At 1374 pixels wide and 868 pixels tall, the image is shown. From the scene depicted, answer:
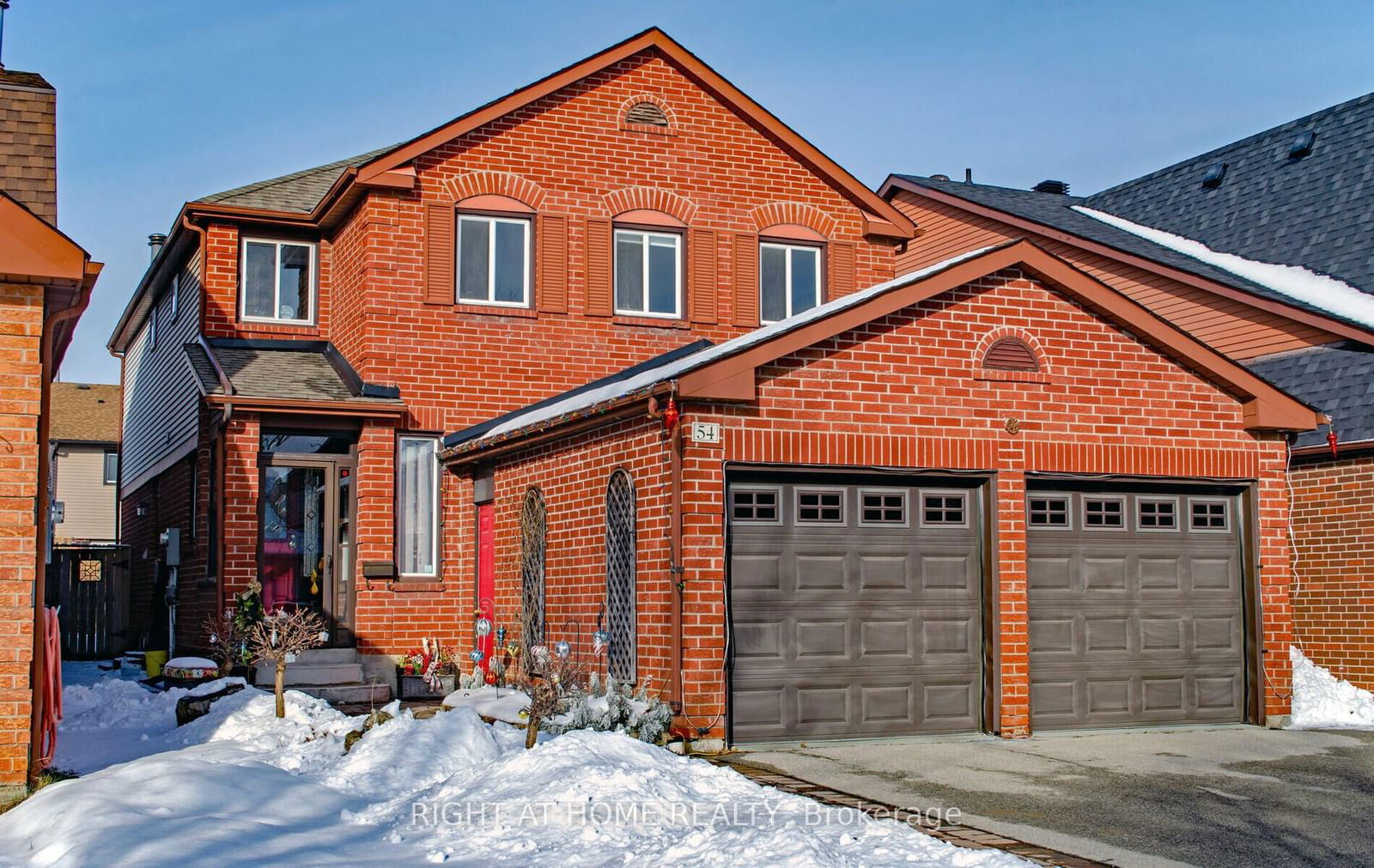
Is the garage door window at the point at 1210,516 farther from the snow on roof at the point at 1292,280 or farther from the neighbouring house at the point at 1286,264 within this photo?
the snow on roof at the point at 1292,280

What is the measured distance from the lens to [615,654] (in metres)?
13.2

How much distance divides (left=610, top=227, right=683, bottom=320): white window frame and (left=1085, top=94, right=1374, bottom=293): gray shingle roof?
9051mm

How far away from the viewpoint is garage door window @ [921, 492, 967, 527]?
13188 mm

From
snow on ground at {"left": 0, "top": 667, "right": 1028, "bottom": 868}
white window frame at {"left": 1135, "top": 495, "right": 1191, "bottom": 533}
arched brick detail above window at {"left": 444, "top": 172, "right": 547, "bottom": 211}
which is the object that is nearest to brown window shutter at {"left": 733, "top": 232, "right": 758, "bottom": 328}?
arched brick detail above window at {"left": 444, "top": 172, "right": 547, "bottom": 211}

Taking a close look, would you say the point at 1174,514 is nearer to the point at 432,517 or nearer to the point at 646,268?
the point at 646,268

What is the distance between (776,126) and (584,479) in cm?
917

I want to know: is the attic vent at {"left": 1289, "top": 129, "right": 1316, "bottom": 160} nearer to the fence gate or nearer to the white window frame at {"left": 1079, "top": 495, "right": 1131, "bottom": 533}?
the white window frame at {"left": 1079, "top": 495, "right": 1131, "bottom": 533}

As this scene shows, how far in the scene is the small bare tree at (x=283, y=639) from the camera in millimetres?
13491

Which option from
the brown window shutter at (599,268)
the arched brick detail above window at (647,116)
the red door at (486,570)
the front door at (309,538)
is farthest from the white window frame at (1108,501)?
the arched brick detail above window at (647,116)

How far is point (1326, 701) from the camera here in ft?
49.1

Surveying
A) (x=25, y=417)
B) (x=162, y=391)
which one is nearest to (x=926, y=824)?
(x=25, y=417)

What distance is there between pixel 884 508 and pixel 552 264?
815 centimetres

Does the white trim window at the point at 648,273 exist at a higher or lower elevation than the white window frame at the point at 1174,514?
higher

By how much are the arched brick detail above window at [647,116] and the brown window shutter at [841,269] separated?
3083 millimetres
